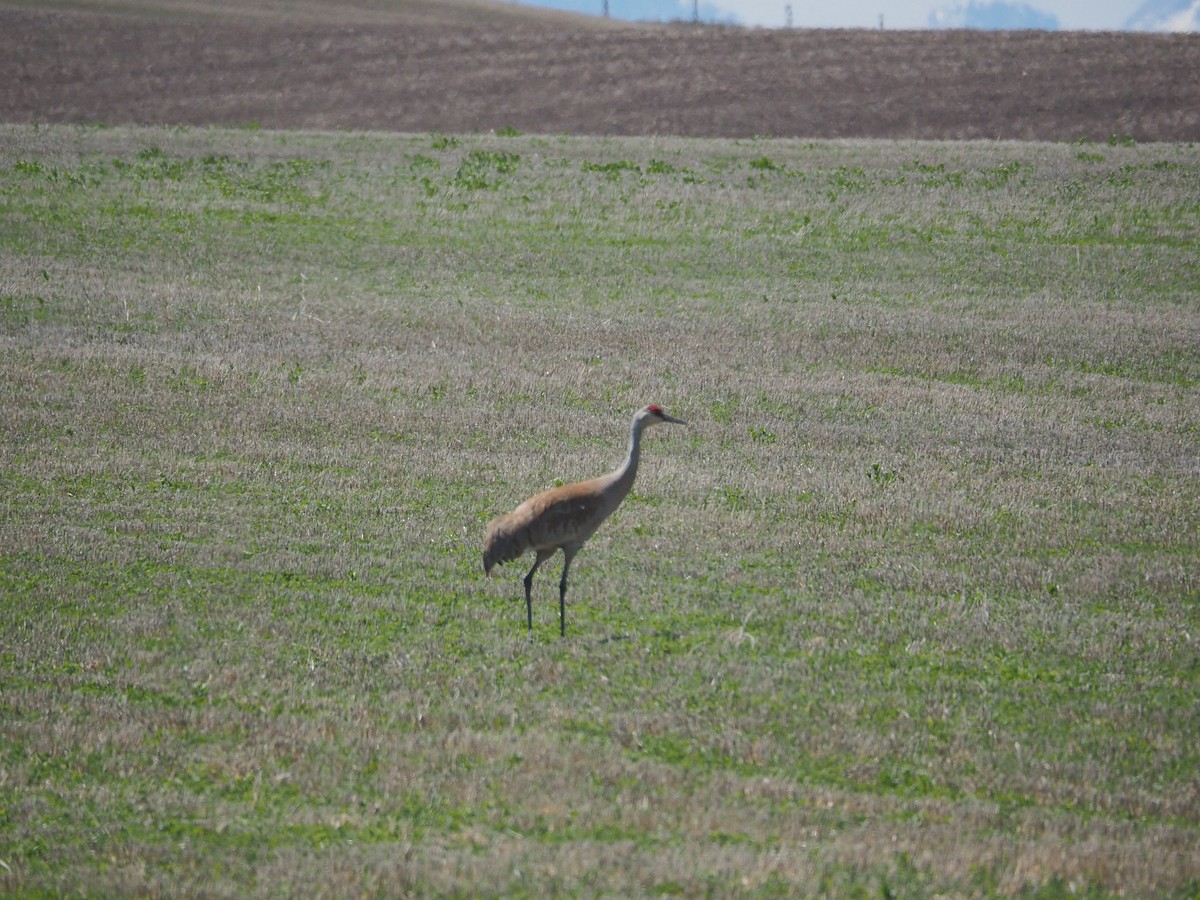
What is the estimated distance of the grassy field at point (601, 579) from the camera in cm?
660

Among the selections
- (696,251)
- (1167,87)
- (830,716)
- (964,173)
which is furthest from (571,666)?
(1167,87)

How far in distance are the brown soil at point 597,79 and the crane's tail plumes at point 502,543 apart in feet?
124

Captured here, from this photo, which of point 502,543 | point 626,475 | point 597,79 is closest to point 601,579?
point 626,475

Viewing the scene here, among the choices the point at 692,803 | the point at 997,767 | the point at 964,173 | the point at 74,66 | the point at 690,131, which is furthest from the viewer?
the point at 74,66

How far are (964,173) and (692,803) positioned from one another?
2871 cm

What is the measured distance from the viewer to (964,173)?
32844 mm

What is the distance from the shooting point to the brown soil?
46.2m

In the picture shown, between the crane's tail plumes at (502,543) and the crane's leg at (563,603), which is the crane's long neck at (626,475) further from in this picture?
the crane's tail plumes at (502,543)

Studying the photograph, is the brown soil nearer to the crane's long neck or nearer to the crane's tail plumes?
the crane's long neck

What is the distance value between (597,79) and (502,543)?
4549 centimetres

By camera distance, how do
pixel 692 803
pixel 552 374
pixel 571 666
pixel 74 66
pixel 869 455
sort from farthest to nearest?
pixel 74 66 < pixel 552 374 < pixel 869 455 < pixel 571 666 < pixel 692 803

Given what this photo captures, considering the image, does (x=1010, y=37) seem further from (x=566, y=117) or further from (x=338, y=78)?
(x=338, y=78)

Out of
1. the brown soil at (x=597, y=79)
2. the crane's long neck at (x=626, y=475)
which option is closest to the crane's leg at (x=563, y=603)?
the crane's long neck at (x=626, y=475)

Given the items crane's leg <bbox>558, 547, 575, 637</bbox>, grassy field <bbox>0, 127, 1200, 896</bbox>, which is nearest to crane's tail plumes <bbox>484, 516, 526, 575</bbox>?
crane's leg <bbox>558, 547, 575, 637</bbox>
